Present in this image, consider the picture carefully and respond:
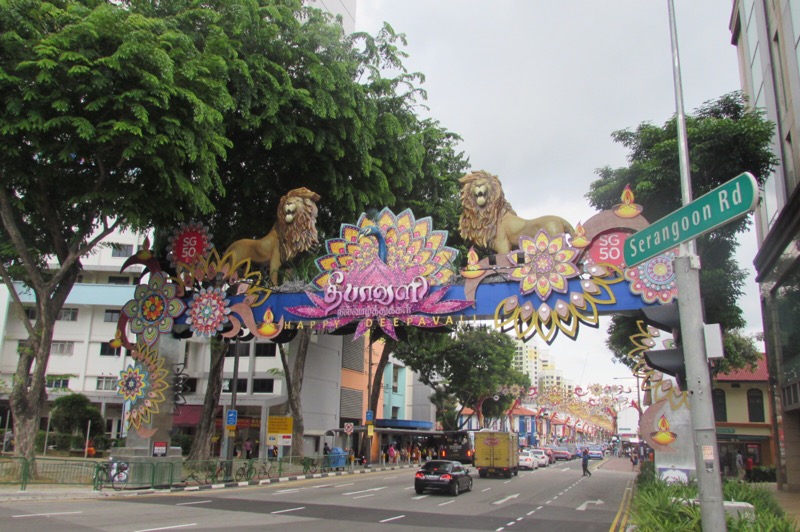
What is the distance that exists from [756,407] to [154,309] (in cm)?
4277

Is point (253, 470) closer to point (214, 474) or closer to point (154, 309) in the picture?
point (214, 474)

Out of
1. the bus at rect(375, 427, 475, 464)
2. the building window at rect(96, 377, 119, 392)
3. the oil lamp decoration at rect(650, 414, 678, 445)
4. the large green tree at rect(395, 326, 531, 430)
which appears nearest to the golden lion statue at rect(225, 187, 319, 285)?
the oil lamp decoration at rect(650, 414, 678, 445)

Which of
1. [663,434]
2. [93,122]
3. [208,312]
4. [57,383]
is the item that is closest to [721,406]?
[663,434]

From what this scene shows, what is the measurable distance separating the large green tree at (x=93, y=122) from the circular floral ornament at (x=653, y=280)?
39.4ft

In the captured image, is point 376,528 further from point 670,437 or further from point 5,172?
point 5,172

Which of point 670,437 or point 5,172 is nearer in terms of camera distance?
point 670,437

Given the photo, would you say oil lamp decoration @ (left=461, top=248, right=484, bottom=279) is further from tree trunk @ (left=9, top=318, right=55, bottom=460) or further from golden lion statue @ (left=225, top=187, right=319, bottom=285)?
tree trunk @ (left=9, top=318, right=55, bottom=460)

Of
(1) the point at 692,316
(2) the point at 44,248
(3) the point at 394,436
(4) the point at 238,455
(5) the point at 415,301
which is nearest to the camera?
(1) the point at 692,316

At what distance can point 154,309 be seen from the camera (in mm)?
19828

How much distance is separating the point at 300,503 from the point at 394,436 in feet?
129

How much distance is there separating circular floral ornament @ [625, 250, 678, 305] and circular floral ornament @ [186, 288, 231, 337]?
11.3 meters

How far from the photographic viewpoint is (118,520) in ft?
42.9

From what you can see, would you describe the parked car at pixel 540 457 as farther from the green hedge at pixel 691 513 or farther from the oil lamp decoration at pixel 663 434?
the green hedge at pixel 691 513

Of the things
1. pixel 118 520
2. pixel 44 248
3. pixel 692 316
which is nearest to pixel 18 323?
pixel 44 248
